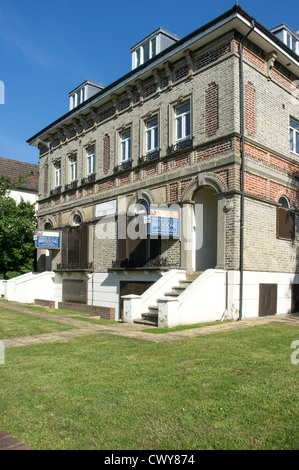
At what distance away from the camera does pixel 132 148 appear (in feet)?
60.3

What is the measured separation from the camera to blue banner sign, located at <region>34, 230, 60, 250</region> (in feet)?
73.4

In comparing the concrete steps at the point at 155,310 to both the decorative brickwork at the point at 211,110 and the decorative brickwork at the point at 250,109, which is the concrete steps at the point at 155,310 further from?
the decorative brickwork at the point at 250,109

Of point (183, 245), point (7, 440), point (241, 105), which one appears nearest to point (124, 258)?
point (183, 245)

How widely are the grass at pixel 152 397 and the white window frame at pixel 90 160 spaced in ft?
47.6

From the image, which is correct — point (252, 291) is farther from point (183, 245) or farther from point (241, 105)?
point (241, 105)

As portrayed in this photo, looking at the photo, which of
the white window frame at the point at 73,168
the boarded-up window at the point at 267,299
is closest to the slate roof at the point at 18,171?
the white window frame at the point at 73,168

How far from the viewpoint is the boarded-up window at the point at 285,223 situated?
607 inches

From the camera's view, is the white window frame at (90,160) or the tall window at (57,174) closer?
the white window frame at (90,160)

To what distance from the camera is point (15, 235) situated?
2594cm

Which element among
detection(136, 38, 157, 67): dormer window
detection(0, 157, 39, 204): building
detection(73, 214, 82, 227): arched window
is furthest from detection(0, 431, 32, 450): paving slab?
detection(0, 157, 39, 204): building

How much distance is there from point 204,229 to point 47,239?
10182 millimetres

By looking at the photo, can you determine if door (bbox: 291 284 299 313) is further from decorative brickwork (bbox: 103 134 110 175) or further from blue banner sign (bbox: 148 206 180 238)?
decorative brickwork (bbox: 103 134 110 175)

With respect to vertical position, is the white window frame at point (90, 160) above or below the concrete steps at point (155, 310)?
above
